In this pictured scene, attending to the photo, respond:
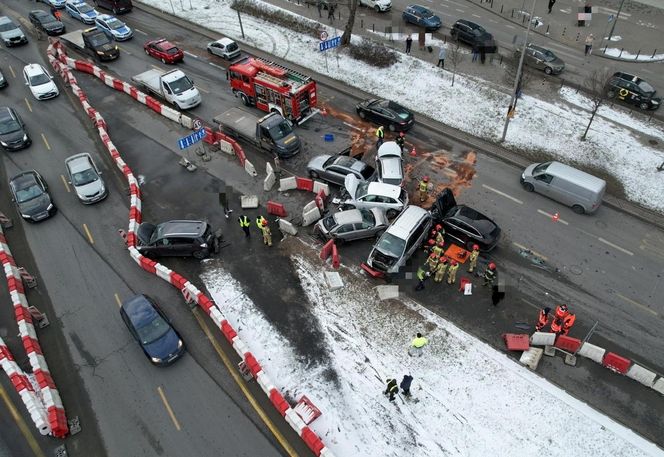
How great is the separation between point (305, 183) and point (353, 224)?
4.35 metres

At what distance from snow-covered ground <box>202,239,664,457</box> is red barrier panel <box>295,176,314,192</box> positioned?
629cm

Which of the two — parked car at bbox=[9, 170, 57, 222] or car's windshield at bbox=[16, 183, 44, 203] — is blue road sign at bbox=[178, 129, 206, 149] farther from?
car's windshield at bbox=[16, 183, 44, 203]

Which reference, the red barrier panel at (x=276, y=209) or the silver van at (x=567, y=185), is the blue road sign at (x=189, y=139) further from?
the silver van at (x=567, y=185)

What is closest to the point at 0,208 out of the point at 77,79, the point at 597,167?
the point at 77,79

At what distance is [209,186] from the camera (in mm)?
24188

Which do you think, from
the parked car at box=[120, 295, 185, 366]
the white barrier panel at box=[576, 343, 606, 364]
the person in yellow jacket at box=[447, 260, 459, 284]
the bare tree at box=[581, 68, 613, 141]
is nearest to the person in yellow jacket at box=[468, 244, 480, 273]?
the person in yellow jacket at box=[447, 260, 459, 284]

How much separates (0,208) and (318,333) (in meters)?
18.0

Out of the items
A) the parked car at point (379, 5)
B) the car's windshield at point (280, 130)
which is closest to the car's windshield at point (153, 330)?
the car's windshield at point (280, 130)

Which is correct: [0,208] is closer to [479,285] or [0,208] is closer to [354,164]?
[354,164]

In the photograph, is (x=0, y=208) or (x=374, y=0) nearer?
(x=0, y=208)

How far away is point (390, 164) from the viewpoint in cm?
2277

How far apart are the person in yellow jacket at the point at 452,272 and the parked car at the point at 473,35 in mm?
20662

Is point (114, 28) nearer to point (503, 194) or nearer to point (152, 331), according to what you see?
point (152, 331)

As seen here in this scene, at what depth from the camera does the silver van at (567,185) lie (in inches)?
829
